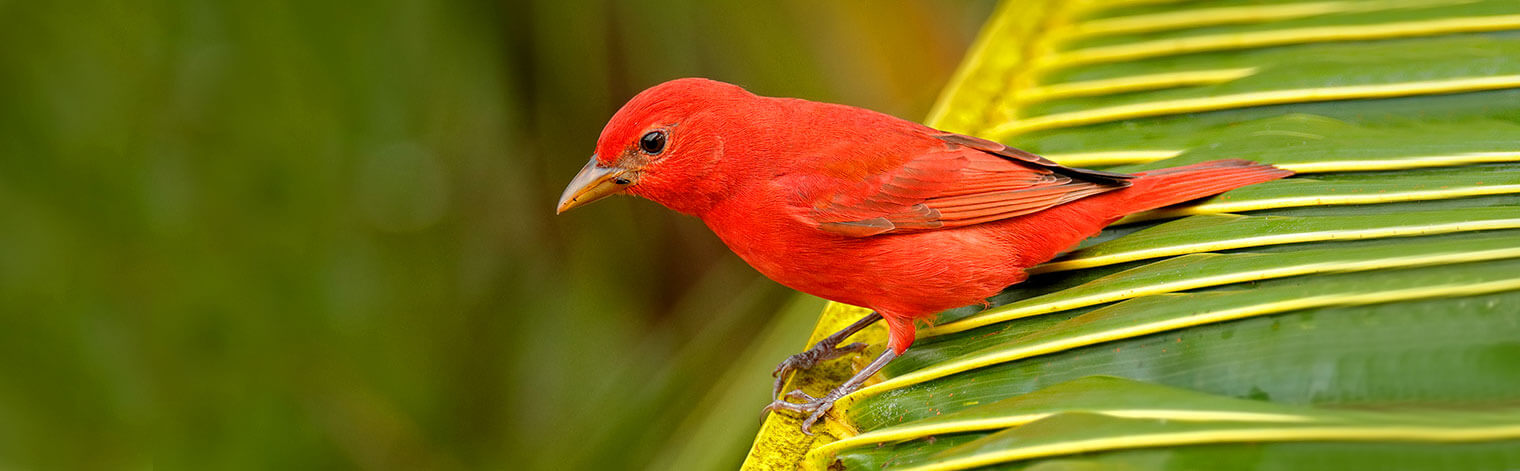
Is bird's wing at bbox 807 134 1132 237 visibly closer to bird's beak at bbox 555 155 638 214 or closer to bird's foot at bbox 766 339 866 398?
bird's foot at bbox 766 339 866 398

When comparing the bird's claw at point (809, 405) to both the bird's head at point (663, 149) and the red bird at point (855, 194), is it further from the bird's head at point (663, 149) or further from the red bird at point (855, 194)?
the bird's head at point (663, 149)

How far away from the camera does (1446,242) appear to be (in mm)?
1508

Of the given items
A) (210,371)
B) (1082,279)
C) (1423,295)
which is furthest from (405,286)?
(1423,295)

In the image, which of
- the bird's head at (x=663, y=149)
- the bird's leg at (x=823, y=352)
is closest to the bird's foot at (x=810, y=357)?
the bird's leg at (x=823, y=352)

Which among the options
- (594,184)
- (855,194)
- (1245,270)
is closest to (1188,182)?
(1245,270)

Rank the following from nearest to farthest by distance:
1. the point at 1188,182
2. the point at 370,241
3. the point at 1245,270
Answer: the point at 1245,270, the point at 1188,182, the point at 370,241

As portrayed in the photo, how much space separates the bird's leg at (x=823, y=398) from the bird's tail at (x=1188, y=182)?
1.89 ft

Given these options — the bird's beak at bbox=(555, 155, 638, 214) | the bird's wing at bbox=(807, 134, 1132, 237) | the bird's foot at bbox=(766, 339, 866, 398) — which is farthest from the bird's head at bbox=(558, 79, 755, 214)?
the bird's foot at bbox=(766, 339, 866, 398)

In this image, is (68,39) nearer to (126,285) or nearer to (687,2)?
(126,285)

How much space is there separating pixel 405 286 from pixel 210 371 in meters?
0.48

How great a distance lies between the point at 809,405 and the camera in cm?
186

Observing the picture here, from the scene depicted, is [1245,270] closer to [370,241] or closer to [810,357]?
[810,357]

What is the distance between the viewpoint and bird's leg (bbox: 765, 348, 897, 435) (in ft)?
5.95

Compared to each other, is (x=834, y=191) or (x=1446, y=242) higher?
(x=834, y=191)
